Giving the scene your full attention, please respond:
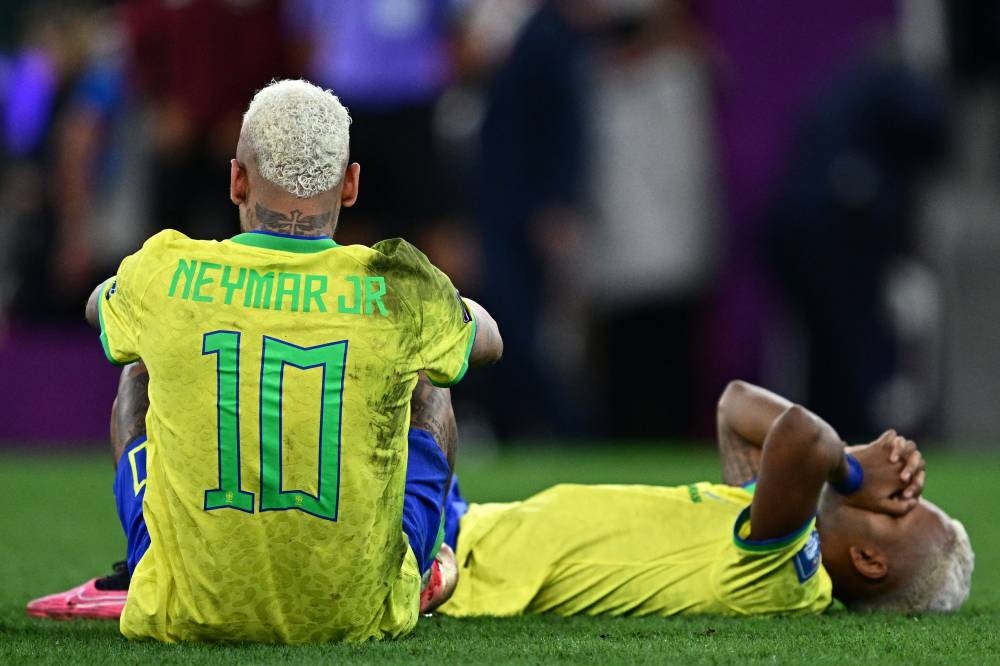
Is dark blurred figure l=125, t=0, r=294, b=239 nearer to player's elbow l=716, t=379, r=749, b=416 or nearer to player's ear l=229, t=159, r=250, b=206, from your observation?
player's elbow l=716, t=379, r=749, b=416

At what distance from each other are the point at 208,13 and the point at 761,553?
8001 mm

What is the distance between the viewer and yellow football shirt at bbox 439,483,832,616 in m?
5.02

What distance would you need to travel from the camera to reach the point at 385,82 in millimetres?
12070

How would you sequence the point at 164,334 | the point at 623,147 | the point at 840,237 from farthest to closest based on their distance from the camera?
the point at 623,147 < the point at 840,237 < the point at 164,334

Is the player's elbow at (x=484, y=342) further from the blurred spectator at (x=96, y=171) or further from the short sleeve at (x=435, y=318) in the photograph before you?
the blurred spectator at (x=96, y=171)

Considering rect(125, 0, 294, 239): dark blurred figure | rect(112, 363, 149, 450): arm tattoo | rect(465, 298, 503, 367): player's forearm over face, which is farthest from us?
rect(125, 0, 294, 239): dark blurred figure

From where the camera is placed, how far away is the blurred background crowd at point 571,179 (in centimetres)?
1204

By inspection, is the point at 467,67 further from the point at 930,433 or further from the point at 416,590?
the point at 416,590

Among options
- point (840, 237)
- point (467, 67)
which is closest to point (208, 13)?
point (467, 67)

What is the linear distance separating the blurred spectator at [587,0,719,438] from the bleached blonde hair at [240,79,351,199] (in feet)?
27.7

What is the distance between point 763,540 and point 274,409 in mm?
1461

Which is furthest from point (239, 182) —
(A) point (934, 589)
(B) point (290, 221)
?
(A) point (934, 589)

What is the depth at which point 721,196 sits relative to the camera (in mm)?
12852

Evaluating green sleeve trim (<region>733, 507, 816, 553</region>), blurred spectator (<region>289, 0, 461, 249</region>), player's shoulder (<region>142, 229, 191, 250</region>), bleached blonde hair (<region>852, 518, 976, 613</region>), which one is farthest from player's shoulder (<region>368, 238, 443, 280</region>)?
blurred spectator (<region>289, 0, 461, 249</region>)
